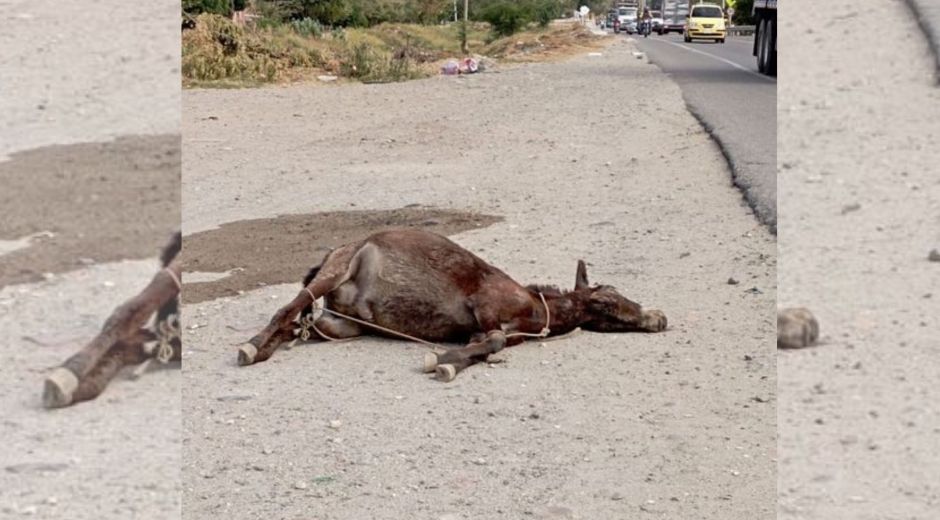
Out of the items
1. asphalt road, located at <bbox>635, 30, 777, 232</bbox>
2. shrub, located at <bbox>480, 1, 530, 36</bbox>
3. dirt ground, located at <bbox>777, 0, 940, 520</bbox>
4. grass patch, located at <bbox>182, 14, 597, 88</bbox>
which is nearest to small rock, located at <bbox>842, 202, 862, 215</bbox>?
dirt ground, located at <bbox>777, 0, 940, 520</bbox>

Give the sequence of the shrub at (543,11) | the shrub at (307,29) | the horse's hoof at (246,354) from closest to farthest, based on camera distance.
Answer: the horse's hoof at (246,354)
the shrub at (307,29)
the shrub at (543,11)

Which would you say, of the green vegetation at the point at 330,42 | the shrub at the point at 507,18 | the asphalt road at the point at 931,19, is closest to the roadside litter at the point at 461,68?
the green vegetation at the point at 330,42

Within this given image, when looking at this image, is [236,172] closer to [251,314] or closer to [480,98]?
[251,314]

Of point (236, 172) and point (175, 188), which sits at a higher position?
point (175, 188)

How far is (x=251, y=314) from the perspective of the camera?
5.39m

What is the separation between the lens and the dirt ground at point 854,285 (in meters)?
2.02

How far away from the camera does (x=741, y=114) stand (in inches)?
525

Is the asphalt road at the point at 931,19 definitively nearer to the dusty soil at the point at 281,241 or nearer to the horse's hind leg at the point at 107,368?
the horse's hind leg at the point at 107,368

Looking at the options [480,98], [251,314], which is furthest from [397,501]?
[480,98]

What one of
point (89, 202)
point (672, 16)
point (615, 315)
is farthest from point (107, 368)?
point (672, 16)

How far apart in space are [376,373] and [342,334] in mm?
410

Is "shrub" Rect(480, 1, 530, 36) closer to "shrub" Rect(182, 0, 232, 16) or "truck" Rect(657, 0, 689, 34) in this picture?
"truck" Rect(657, 0, 689, 34)

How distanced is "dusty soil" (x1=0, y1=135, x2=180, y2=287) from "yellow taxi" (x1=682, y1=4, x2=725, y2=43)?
133 ft

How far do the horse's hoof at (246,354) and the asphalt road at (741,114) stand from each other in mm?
3570
